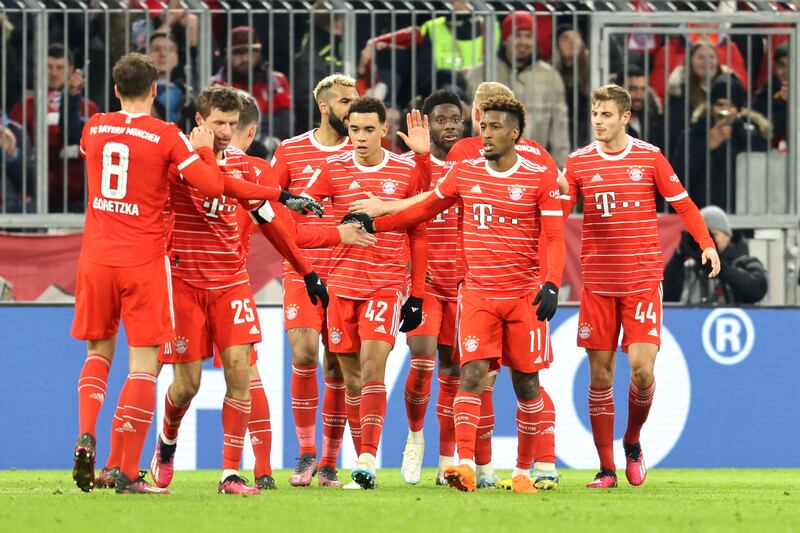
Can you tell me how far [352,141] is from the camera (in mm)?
10359

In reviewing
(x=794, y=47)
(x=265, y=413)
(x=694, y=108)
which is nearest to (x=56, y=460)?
(x=265, y=413)

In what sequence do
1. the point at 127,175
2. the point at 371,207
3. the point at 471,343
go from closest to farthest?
1. the point at 127,175
2. the point at 471,343
3. the point at 371,207

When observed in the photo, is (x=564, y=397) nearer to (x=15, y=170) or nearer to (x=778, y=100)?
(x=778, y=100)

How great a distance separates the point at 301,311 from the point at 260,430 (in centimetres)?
103

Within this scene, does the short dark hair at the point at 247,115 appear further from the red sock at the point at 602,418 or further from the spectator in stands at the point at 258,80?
the spectator in stands at the point at 258,80

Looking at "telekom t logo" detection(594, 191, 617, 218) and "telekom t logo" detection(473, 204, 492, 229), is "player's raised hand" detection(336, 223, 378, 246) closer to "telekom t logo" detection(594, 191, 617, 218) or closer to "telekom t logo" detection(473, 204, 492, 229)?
"telekom t logo" detection(473, 204, 492, 229)

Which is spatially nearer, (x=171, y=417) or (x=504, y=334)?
(x=504, y=334)

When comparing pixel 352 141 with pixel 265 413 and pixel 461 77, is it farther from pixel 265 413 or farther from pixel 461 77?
pixel 461 77

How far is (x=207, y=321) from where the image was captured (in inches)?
370

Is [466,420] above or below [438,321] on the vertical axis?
below

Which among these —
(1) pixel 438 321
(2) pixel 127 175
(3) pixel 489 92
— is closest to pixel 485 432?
(1) pixel 438 321

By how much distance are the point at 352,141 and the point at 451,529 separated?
3.62 m

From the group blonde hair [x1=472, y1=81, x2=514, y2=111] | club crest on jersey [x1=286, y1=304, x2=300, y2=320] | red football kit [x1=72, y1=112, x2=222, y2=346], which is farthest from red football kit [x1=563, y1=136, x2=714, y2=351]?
red football kit [x1=72, y1=112, x2=222, y2=346]

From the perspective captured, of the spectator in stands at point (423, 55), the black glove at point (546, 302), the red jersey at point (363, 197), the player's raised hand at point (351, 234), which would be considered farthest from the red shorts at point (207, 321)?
the spectator in stands at point (423, 55)
